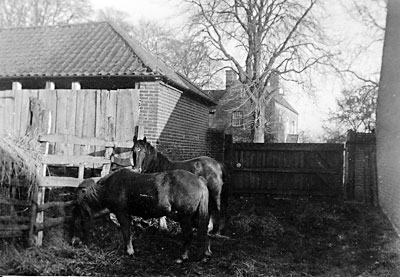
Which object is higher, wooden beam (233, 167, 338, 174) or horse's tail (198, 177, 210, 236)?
wooden beam (233, 167, 338, 174)

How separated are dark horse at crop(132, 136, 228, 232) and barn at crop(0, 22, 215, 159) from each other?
25 cm

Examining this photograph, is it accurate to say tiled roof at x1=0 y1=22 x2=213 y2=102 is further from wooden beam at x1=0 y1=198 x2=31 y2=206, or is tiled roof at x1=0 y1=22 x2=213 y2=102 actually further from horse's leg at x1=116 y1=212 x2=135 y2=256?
wooden beam at x1=0 y1=198 x2=31 y2=206

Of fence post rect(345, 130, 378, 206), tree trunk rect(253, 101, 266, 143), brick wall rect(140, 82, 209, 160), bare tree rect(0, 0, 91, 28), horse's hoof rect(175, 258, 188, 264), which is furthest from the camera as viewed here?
fence post rect(345, 130, 378, 206)

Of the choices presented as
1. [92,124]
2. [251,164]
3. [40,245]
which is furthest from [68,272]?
[251,164]

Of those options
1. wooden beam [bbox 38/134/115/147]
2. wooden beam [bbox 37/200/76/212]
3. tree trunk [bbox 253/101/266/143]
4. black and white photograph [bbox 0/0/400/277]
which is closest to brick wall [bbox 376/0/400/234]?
black and white photograph [bbox 0/0/400/277]

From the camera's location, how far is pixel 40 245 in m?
4.96

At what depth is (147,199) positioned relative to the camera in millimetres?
5008

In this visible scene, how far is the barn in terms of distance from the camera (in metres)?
5.87

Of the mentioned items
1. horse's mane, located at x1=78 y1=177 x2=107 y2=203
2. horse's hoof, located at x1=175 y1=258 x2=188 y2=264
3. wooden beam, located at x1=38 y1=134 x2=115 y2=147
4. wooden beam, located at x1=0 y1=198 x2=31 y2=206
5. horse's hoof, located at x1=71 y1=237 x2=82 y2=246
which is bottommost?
horse's hoof, located at x1=175 y1=258 x2=188 y2=264

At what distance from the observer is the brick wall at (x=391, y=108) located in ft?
16.1

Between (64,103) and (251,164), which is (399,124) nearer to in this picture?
(251,164)

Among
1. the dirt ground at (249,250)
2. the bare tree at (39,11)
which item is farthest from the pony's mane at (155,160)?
the bare tree at (39,11)

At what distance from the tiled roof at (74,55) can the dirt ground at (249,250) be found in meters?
2.32

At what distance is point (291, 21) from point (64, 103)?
12.0ft
